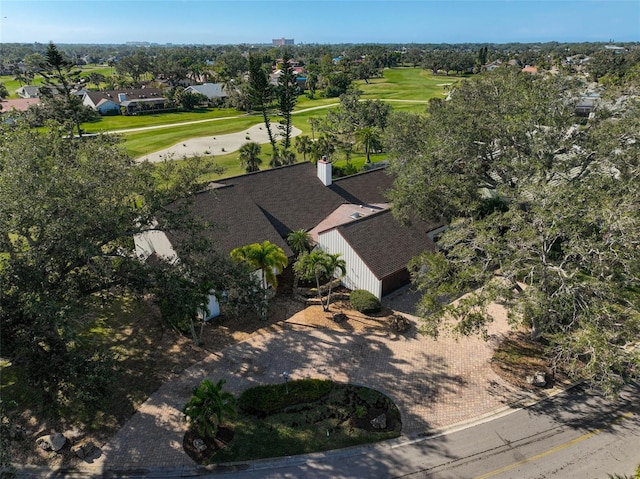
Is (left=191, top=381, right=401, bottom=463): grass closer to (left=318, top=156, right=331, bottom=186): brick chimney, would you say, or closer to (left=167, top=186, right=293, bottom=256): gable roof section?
(left=167, top=186, right=293, bottom=256): gable roof section

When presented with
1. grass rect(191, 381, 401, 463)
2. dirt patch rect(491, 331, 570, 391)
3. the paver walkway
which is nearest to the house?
the paver walkway

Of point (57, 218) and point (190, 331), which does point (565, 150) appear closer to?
point (190, 331)

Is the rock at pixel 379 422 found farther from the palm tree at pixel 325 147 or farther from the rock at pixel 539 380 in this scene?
the palm tree at pixel 325 147

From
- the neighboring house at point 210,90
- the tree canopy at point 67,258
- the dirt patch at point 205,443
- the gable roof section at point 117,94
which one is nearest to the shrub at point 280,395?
the dirt patch at point 205,443

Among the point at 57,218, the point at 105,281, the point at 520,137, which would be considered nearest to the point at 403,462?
the point at 105,281

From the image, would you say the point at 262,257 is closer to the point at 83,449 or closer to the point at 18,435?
Result: the point at 83,449

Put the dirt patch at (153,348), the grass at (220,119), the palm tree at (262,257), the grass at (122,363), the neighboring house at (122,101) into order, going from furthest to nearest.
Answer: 1. the neighboring house at (122,101)
2. the grass at (220,119)
3. the palm tree at (262,257)
4. the grass at (122,363)
5. the dirt patch at (153,348)
